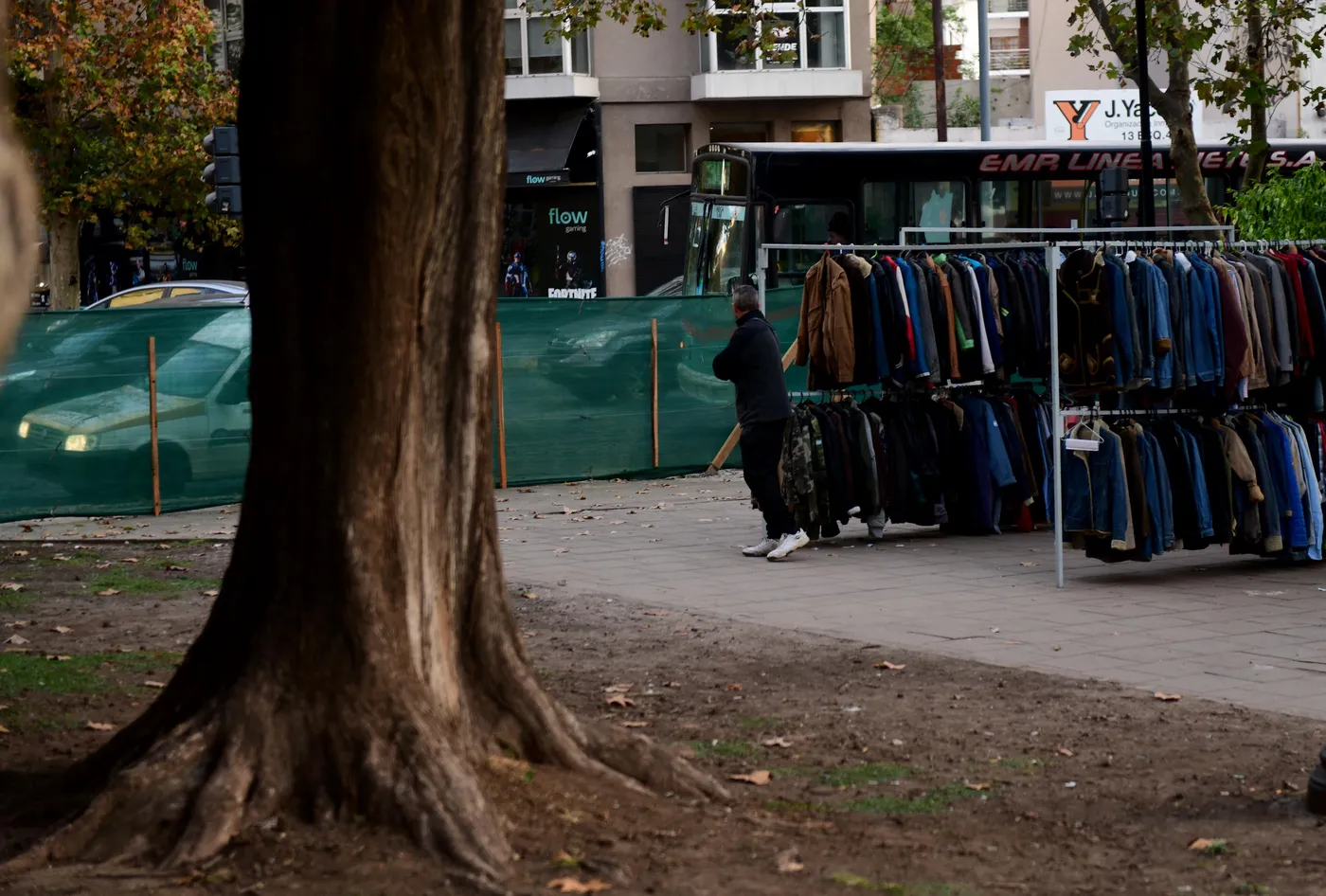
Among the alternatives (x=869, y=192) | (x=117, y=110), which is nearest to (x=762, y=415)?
(x=869, y=192)

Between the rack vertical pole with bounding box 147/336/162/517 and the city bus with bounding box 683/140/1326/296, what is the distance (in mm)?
8885

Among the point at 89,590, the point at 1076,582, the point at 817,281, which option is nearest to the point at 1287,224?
the point at 817,281

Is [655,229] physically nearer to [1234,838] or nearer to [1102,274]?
[1102,274]

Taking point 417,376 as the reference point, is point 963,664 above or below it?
below

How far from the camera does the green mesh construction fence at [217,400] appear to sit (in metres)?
15.5

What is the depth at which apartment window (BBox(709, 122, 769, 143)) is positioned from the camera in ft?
139

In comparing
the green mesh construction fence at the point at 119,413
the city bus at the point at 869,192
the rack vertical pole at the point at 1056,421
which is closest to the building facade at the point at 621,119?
the city bus at the point at 869,192

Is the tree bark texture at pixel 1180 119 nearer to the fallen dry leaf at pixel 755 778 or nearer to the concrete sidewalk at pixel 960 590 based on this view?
the concrete sidewalk at pixel 960 590

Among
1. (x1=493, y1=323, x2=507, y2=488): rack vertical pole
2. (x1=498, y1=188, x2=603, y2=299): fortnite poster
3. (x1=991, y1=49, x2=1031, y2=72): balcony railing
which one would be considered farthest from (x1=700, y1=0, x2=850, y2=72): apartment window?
(x1=493, y1=323, x2=507, y2=488): rack vertical pole

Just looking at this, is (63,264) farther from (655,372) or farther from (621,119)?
(655,372)

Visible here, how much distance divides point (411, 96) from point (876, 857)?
268cm

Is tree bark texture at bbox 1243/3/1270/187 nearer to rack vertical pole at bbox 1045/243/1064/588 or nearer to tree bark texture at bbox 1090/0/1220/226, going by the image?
tree bark texture at bbox 1090/0/1220/226

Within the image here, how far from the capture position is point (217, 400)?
16172 millimetres

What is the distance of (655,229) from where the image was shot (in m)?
40.7
